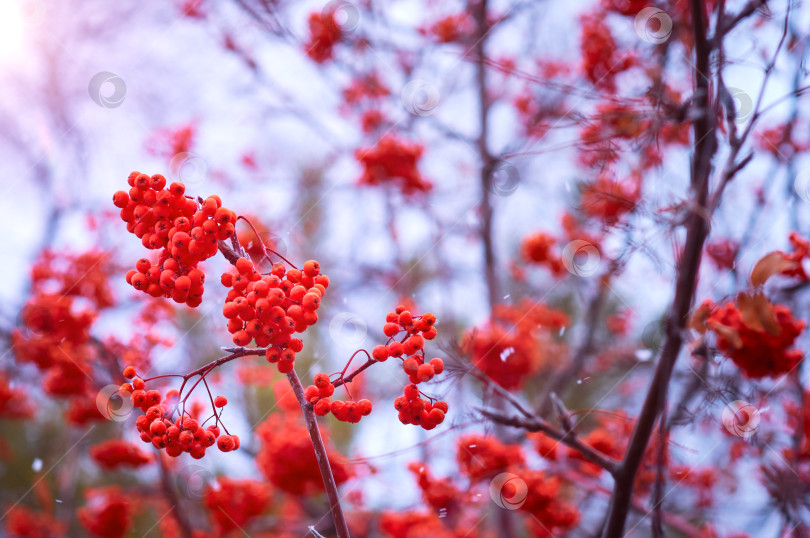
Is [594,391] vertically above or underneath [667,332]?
underneath

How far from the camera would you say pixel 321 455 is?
25.4 inches

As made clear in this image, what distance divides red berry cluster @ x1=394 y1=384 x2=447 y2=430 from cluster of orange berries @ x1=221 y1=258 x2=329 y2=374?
0.55 ft

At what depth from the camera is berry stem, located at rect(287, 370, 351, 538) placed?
0.64m

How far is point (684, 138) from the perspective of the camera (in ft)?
5.70

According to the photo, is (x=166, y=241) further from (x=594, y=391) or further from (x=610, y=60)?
(x=594, y=391)

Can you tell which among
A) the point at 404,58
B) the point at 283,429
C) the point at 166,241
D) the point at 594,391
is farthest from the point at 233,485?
the point at 594,391

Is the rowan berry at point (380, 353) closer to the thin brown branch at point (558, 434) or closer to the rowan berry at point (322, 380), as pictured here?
the rowan berry at point (322, 380)

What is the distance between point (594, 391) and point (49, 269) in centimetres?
280

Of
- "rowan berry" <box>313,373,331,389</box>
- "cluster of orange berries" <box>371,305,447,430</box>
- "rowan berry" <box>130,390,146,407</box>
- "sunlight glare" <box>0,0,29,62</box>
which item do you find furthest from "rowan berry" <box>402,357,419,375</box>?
"sunlight glare" <box>0,0,29,62</box>

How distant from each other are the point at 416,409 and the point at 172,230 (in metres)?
0.39

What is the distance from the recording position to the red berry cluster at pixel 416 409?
28.2 inches

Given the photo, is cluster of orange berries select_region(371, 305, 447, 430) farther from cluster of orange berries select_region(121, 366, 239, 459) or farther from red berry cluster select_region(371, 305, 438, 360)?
cluster of orange berries select_region(121, 366, 239, 459)

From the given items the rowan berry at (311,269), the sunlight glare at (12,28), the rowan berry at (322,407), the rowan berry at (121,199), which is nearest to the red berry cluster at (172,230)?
the rowan berry at (121,199)

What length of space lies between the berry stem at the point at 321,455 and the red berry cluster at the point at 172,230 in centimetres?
18
